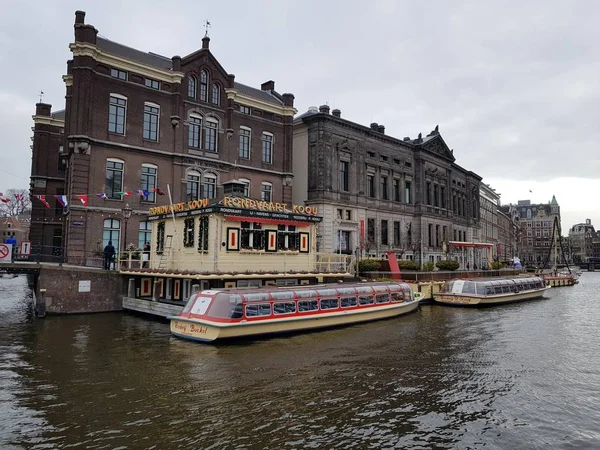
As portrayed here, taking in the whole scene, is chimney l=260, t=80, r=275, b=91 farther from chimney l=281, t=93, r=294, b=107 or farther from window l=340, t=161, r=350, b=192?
window l=340, t=161, r=350, b=192

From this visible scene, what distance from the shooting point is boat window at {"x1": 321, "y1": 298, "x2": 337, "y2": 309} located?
24.1m

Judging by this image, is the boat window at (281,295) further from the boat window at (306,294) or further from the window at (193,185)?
the window at (193,185)

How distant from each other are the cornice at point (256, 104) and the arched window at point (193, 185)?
8.83 meters

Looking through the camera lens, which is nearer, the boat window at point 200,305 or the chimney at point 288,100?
the boat window at point 200,305

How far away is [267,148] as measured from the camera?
47.2 m

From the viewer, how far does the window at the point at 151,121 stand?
3822 cm

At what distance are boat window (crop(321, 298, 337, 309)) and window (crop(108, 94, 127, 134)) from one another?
23.9m

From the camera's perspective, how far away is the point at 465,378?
1510cm

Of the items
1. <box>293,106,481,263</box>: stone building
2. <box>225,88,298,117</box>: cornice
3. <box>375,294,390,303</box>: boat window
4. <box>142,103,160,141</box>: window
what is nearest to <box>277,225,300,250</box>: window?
<box>375,294,390,303</box>: boat window

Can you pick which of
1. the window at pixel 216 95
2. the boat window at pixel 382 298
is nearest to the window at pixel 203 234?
the boat window at pixel 382 298

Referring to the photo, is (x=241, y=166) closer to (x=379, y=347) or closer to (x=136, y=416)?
(x=379, y=347)

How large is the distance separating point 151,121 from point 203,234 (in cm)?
1698

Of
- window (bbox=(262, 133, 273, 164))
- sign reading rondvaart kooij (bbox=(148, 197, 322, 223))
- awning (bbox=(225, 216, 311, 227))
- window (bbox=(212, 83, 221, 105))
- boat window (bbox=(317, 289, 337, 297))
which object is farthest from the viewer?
window (bbox=(262, 133, 273, 164))

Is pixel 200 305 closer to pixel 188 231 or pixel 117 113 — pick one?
pixel 188 231
